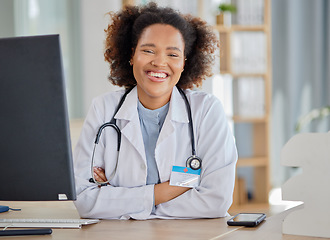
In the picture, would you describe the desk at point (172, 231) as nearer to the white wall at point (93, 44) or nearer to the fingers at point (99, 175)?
the fingers at point (99, 175)

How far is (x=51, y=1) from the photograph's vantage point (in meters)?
4.53

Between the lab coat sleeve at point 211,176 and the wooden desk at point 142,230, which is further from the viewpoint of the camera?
the lab coat sleeve at point 211,176

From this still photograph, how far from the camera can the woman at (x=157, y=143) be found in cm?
182

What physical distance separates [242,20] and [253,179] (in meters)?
1.53

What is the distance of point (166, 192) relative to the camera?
1862mm

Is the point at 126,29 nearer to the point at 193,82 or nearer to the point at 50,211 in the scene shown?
the point at 193,82

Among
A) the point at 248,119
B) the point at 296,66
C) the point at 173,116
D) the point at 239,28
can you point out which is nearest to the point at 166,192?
the point at 173,116

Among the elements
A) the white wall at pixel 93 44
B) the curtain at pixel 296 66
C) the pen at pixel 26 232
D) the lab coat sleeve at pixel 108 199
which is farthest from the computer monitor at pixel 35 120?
the curtain at pixel 296 66

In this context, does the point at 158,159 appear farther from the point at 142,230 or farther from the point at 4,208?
the point at 4,208

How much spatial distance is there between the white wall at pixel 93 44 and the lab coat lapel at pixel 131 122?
2.76 metres

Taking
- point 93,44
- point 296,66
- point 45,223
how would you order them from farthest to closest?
point 296,66
point 93,44
point 45,223

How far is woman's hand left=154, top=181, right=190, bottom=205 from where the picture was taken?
6.07ft

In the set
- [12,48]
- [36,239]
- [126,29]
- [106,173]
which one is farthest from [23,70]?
[126,29]

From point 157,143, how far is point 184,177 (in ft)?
0.51
